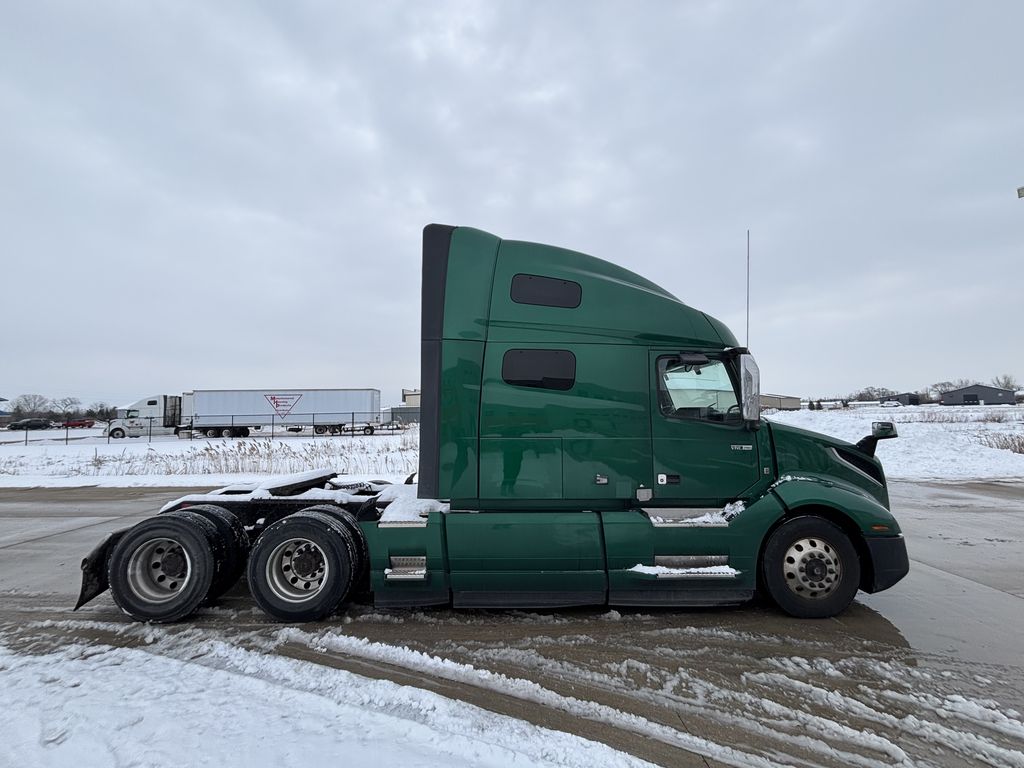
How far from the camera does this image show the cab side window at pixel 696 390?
458 centimetres

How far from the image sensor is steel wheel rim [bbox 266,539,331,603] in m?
4.39

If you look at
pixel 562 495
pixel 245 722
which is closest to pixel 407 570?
pixel 562 495

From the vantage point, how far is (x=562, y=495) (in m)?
4.44

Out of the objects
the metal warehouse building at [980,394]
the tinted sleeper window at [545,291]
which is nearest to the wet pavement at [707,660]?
the tinted sleeper window at [545,291]

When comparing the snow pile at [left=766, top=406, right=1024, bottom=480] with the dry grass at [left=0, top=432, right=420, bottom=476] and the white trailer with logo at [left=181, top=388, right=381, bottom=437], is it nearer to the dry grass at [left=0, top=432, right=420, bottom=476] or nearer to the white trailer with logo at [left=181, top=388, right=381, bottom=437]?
the dry grass at [left=0, top=432, right=420, bottom=476]

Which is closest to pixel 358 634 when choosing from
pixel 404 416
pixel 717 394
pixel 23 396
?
pixel 717 394

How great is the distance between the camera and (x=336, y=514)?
15.3ft

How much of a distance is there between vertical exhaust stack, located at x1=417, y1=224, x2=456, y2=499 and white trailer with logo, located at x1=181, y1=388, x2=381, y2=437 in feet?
115

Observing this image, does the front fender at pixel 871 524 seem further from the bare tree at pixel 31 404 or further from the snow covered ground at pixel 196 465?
the bare tree at pixel 31 404

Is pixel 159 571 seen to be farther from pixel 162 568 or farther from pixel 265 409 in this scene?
pixel 265 409

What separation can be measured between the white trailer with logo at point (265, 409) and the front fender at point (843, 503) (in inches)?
1417

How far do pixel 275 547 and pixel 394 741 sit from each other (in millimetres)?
2337

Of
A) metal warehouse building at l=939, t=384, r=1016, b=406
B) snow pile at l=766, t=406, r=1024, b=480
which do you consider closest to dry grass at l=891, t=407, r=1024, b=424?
snow pile at l=766, t=406, r=1024, b=480

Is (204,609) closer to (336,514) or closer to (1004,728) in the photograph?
(336,514)
